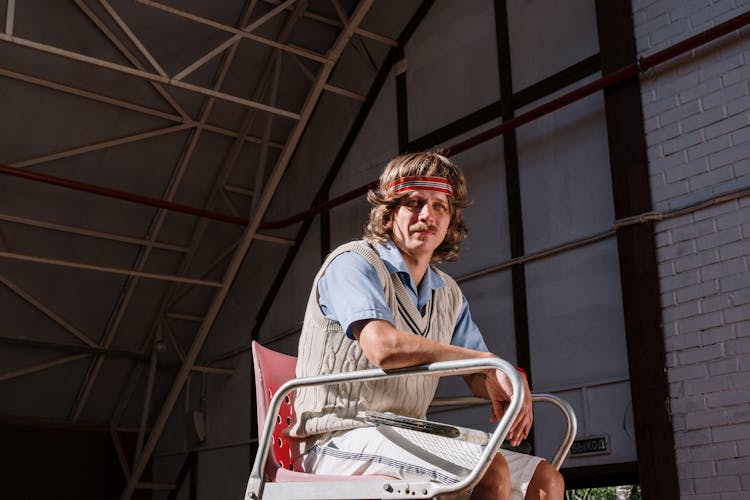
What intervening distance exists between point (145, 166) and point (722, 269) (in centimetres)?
604

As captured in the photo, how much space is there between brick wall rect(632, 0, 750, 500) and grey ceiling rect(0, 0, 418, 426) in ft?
10.8

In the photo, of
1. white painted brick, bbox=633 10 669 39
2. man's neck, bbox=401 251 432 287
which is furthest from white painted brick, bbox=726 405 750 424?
man's neck, bbox=401 251 432 287

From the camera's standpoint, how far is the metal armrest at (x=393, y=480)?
1.86 meters

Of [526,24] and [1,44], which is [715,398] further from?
[1,44]

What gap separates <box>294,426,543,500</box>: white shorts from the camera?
2014 millimetres

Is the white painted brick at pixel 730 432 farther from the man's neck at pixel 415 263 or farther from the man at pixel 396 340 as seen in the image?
the man's neck at pixel 415 263

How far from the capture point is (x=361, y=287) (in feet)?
7.27

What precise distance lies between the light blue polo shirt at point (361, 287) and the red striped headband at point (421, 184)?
16cm

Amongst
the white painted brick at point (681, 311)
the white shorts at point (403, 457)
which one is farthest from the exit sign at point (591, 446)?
the white shorts at point (403, 457)

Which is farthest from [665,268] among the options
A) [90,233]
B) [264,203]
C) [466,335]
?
[90,233]

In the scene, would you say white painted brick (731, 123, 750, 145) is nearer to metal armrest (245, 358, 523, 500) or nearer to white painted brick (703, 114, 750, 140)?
white painted brick (703, 114, 750, 140)

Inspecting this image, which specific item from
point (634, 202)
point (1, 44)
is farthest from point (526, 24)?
point (1, 44)

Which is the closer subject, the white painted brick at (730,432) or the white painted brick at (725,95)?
the white painted brick at (730,432)

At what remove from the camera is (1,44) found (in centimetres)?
798
